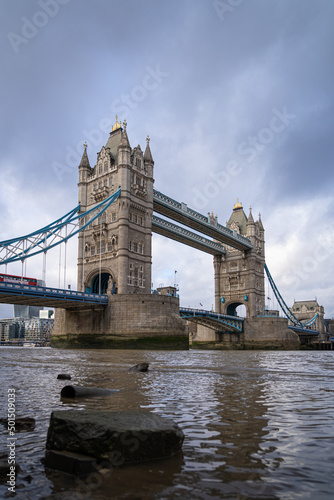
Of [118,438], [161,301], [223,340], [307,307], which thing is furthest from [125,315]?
[307,307]

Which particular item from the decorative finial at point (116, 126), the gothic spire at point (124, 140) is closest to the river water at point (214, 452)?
the gothic spire at point (124, 140)

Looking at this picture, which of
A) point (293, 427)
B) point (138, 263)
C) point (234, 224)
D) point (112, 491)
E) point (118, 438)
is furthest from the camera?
point (234, 224)

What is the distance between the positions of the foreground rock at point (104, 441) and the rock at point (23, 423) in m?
0.83

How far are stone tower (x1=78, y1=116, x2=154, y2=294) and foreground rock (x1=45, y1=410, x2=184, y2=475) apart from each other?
37264 mm

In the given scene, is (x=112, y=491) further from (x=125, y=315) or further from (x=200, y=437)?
(x=125, y=315)

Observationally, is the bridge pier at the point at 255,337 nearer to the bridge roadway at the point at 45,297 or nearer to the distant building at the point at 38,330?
the bridge roadway at the point at 45,297

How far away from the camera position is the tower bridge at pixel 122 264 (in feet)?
117

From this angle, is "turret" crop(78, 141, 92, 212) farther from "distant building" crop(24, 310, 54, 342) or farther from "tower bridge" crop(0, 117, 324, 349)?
"distant building" crop(24, 310, 54, 342)

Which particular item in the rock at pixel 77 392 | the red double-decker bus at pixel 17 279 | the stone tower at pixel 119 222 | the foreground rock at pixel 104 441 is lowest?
the rock at pixel 77 392

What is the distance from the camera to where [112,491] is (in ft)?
7.76

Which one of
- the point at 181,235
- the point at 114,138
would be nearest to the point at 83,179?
the point at 114,138

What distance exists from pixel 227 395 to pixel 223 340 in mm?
57271

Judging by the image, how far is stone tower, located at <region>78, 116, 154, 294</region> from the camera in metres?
41.8

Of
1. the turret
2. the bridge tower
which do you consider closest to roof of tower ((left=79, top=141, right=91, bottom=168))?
the turret
